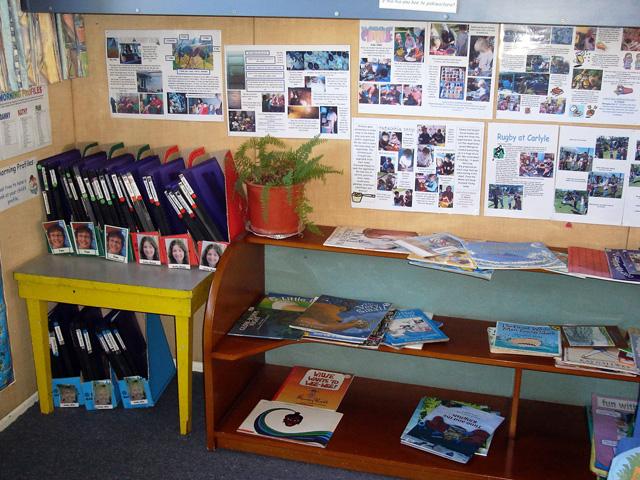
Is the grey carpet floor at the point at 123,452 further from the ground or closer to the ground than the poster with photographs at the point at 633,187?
closer to the ground

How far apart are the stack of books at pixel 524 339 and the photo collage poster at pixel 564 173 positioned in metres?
0.40

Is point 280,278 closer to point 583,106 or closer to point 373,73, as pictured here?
point 373,73

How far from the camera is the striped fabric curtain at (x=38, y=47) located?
2621 mm

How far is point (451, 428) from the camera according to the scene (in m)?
2.75

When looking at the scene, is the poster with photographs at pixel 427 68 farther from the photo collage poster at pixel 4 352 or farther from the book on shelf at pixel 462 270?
the photo collage poster at pixel 4 352

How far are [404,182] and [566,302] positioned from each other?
29.2 inches

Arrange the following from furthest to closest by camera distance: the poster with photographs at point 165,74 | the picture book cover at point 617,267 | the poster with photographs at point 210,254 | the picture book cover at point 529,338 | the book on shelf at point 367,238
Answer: the poster with photographs at point 165,74 < the poster with photographs at point 210,254 < the book on shelf at point 367,238 < the picture book cover at point 529,338 < the picture book cover at point 617,267

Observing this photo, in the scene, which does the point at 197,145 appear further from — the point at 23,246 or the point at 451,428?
the point at 451,428

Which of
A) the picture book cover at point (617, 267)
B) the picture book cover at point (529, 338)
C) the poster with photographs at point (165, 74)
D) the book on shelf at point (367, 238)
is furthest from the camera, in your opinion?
the poster with photographs at point (165, 74)

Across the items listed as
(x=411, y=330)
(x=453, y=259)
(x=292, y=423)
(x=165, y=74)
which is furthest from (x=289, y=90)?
(x=292, y=423)

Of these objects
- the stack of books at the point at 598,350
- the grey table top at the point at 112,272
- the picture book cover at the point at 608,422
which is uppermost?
the grey table top at the point at 112,272

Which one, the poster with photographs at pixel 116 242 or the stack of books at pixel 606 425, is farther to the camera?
the poster with photographs at pixel 116 242

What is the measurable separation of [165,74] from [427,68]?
1.02m

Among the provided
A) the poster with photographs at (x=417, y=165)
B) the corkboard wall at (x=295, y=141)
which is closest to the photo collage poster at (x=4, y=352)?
the corkboard wall at (x=295, y=141)
